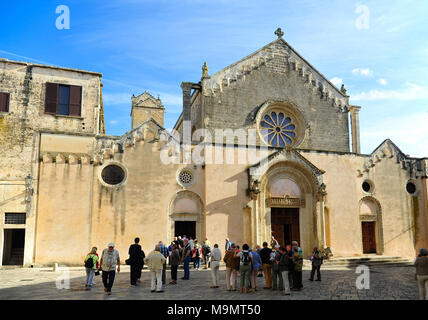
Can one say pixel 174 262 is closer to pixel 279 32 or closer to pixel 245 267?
pixel 245 267

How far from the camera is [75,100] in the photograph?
21219 mm

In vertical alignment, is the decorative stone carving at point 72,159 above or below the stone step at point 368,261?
above

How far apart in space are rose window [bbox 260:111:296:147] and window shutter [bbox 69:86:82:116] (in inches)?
445

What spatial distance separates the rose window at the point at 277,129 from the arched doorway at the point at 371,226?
6456mm

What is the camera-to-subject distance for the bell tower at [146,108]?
40.2 meters

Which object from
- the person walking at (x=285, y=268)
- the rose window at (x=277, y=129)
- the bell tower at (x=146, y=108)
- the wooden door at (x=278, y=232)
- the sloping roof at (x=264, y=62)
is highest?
the bell tower at (x=146, y=108)

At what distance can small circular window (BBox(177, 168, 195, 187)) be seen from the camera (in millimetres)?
21156

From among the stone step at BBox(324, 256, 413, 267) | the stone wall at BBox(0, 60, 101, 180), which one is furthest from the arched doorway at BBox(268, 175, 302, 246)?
the stone wall at BBox(0, 60, 101, 180)

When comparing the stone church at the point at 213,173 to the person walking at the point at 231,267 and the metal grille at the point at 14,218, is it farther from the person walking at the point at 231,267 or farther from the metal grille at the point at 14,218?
the person walking at the point at 231,267

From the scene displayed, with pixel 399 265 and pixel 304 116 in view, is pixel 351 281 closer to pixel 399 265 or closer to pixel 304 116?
pixel 399 265

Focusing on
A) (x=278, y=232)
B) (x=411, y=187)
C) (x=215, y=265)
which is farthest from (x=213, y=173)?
(x=411, y=187)

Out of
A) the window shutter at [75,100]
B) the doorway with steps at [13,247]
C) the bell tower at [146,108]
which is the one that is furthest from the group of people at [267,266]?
the bell tower at [146,108]

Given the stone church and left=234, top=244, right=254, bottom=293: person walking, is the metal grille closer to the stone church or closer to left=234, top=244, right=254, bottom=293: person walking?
the stone church

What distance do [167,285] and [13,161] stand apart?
1185 cm
